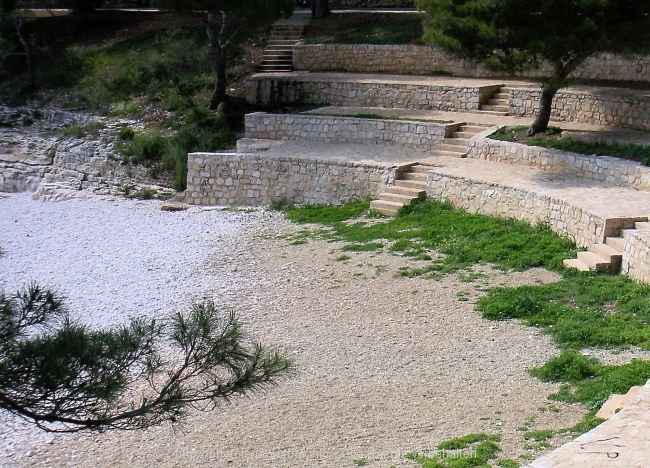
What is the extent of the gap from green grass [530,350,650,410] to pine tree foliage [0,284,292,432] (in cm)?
356

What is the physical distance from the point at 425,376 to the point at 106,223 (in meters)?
10.1

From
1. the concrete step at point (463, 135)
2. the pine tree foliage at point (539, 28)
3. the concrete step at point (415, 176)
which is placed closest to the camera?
the pine tree foliage at point (539, 28)

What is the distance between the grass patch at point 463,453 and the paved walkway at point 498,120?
32.3 ft

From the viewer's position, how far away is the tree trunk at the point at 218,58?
2102cm

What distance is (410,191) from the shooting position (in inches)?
655

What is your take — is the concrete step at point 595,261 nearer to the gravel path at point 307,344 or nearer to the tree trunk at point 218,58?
the gravel path at point 307,344

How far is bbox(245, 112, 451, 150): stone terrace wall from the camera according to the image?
18.8m

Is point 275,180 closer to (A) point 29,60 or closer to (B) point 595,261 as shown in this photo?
(B) point 595,261

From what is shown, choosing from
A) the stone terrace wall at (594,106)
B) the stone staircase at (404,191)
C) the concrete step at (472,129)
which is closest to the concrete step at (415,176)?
the stone staircase at (404,191)

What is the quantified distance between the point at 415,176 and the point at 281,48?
9.01 metres

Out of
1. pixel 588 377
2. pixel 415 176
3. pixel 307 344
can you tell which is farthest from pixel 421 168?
pixel 588 377

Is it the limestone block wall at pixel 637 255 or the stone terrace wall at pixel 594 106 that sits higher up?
the stone terrace wall at pixel 594 106

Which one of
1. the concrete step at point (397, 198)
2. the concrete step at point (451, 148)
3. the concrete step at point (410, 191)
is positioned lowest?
the concrete step at point (397, 198)

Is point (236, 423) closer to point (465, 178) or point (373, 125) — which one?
point (465, 178)
